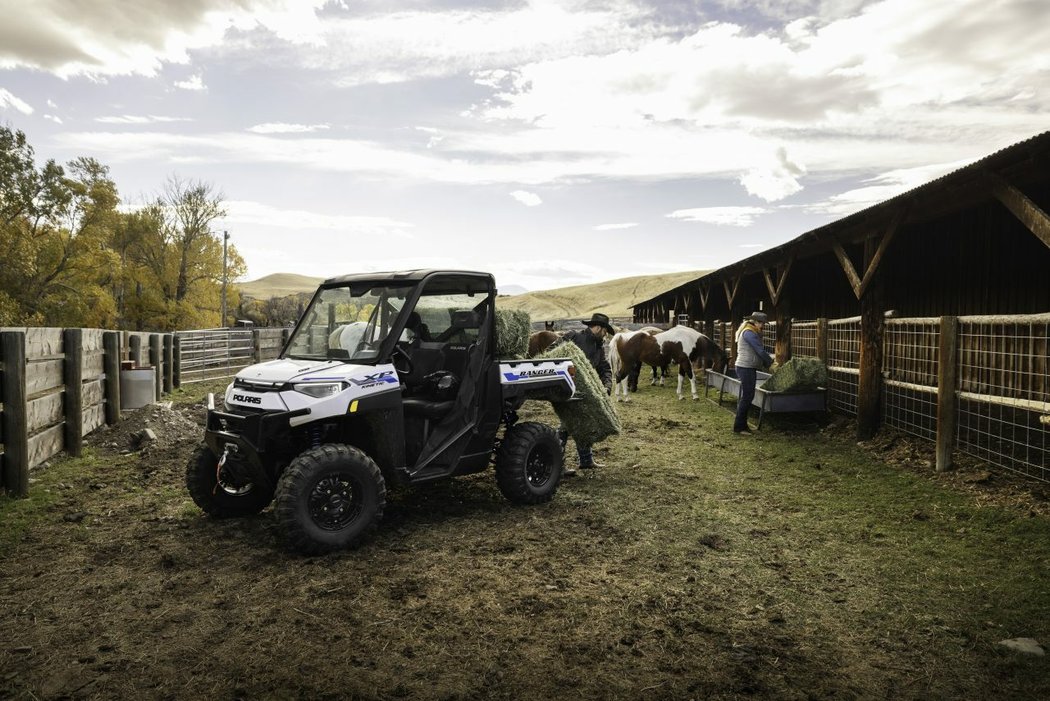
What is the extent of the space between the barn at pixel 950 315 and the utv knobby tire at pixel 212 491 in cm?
702

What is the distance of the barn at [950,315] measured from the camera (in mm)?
6637

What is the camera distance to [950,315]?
9.88 metres

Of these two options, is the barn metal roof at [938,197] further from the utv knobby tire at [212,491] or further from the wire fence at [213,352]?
the wire fence at [213,352]

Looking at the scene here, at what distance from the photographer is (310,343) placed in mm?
5820

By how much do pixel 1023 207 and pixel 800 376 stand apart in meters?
4.51

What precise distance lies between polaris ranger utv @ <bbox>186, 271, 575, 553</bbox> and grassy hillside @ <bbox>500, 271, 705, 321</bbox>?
107m

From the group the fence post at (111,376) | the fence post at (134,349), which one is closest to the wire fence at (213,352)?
the fence post at (134,349)

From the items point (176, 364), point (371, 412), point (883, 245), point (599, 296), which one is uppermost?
point (599, 296)

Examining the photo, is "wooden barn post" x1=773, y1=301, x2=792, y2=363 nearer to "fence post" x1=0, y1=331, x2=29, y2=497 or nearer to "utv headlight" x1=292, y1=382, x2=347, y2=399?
"utv headlight" x1=292, y1=382, x2=347, y2=399

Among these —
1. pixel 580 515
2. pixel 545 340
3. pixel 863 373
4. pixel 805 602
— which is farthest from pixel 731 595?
pixel 545 340

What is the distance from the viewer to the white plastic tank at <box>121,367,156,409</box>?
11.6 metres

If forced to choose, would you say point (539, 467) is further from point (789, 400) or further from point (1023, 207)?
point (789, 400)

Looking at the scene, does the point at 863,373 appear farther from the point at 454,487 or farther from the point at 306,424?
the point at 306,424

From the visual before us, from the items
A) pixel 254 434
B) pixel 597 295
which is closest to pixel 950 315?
pixel 254 434
